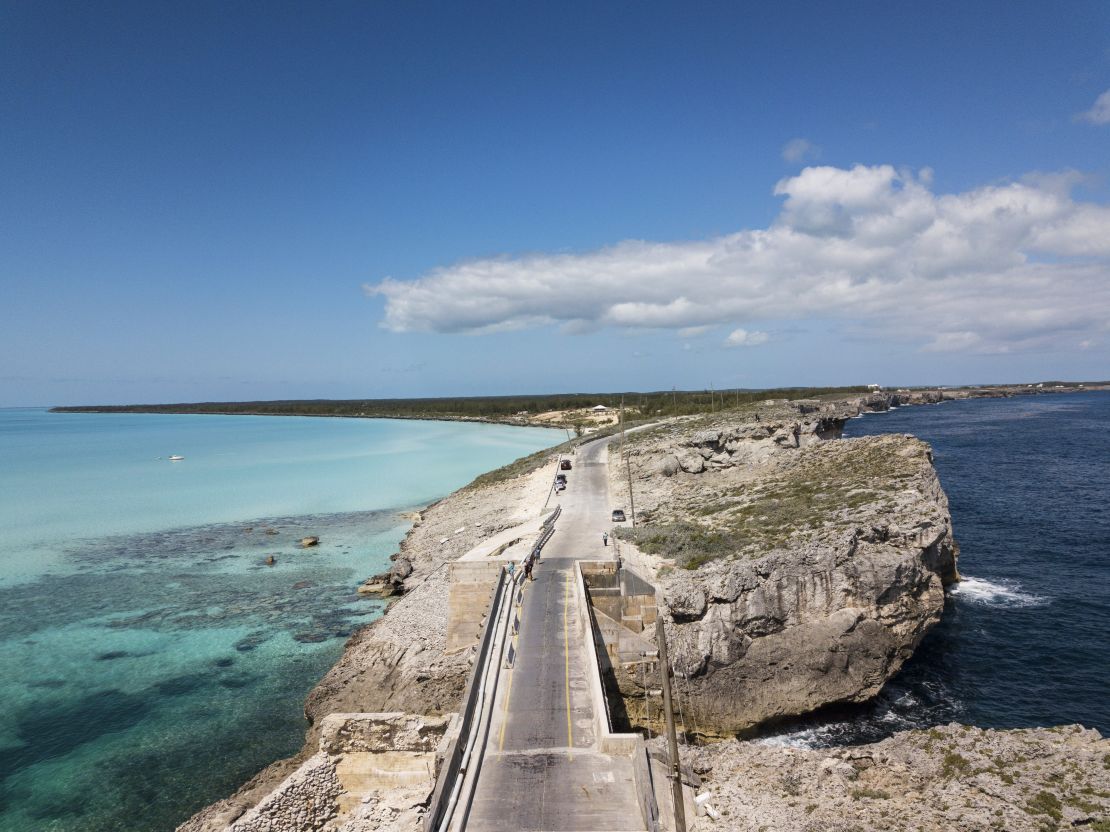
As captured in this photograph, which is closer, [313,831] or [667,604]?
[313,831]

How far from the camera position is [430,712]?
79.0 ft

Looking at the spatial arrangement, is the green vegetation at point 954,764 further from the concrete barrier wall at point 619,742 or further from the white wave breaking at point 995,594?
the white wave breaking at point 995,594

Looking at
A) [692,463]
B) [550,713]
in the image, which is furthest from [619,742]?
[692,463]

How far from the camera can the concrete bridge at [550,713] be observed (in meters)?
14.1

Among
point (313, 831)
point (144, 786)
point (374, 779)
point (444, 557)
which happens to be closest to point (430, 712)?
point (374, 779)

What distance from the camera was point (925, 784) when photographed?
15562mm

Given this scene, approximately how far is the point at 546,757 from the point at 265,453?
12004 centimetres

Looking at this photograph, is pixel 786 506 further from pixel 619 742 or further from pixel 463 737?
pixel 463 737

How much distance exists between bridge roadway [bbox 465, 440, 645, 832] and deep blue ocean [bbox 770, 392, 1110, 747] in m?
9.16

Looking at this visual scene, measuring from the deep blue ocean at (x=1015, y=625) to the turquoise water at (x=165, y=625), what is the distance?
21.4 m

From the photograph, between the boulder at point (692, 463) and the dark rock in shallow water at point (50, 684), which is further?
the boulder at point (692, 463)

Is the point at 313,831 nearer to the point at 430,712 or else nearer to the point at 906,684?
the point at 430,712

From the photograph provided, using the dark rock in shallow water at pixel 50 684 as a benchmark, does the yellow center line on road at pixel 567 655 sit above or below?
above

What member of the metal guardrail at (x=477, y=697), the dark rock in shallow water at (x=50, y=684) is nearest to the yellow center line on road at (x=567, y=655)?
the metal guardrail at (x=477, y=697)
